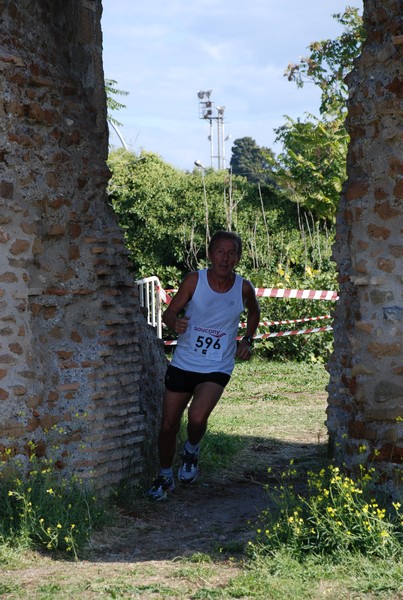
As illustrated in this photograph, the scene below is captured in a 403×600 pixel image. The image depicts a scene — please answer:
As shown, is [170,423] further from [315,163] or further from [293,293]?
[315,163]

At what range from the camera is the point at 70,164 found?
664 centimetres

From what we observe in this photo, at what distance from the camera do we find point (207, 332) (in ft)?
23.4

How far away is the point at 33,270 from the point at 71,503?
150 cm

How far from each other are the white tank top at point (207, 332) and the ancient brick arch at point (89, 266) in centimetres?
38

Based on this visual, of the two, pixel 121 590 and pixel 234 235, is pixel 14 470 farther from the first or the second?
pixel 234 235

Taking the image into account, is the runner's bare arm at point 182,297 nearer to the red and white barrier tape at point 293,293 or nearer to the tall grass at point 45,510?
the tall grass at point 45,510

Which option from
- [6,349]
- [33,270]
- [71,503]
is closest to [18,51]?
[33,270]

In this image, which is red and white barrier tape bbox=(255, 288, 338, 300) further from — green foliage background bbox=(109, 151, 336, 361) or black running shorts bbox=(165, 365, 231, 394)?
black running shorts bbox=(165, 365, 231, 394)

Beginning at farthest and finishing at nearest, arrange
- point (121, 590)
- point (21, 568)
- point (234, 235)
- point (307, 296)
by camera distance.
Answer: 1. point (307, 296)
2. point (234, 235)
3. point (21, 568)
4. point (121, 590)

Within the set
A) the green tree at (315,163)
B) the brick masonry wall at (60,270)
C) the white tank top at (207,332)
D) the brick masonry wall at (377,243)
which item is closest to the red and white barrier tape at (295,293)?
the green tree at (315,163)

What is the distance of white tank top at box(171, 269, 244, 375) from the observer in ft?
23.4

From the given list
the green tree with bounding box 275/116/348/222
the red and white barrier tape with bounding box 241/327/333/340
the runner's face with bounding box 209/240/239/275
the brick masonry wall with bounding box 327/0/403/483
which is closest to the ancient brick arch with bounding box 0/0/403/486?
the brick masonry wall with bounding box 327/0/403/483

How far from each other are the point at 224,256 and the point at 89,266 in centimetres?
101

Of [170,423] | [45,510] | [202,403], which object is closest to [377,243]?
[202,403]
